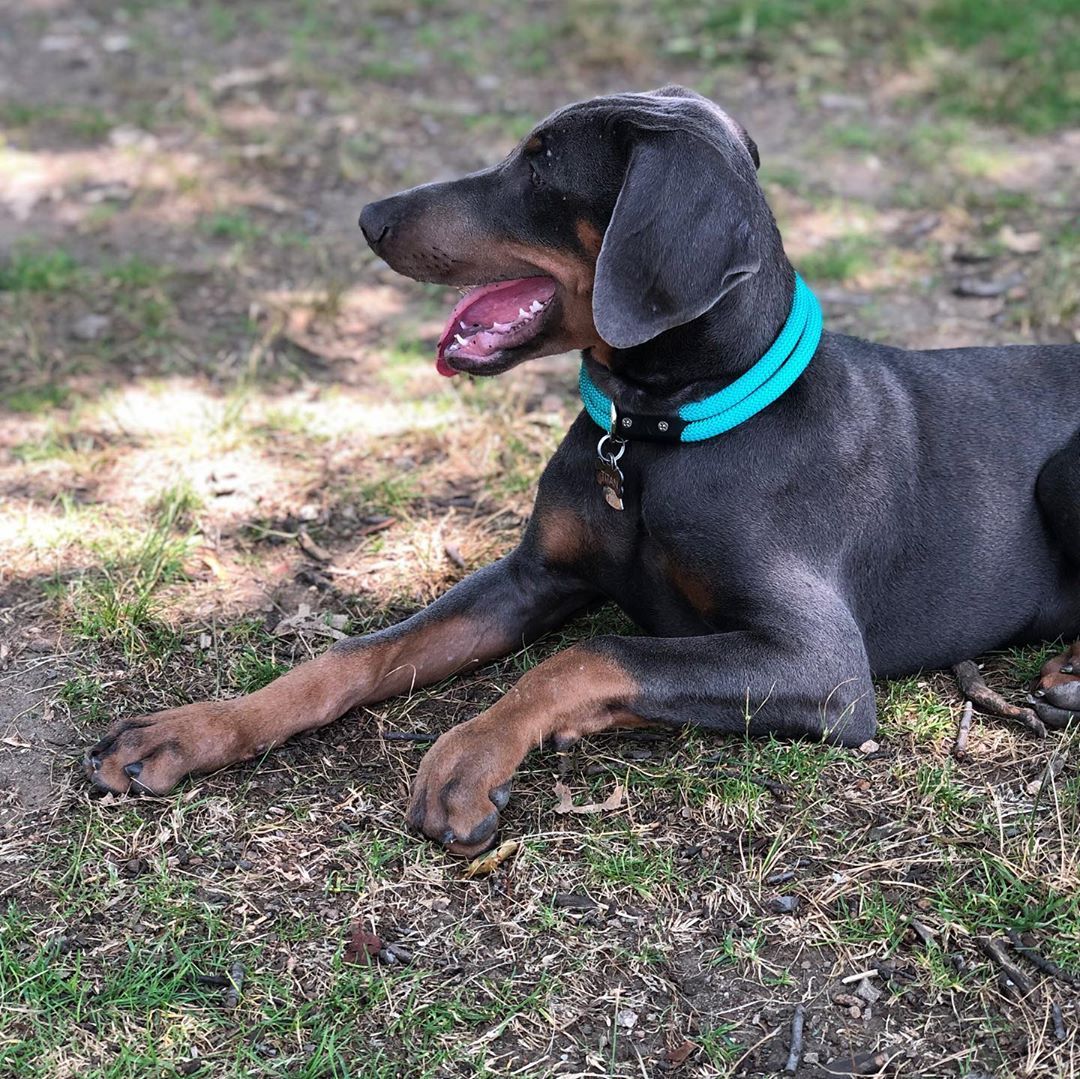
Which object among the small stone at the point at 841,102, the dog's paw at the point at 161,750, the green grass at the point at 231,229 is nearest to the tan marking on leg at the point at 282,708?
the dog's paw at the point at 161,750

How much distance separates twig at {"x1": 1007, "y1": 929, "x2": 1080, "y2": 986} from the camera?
282 centimetres

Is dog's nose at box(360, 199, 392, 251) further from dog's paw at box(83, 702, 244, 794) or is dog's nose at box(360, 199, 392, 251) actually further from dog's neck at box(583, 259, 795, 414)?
dog's paw at box(83, 702, 244, 794)

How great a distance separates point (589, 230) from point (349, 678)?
4.19 feet

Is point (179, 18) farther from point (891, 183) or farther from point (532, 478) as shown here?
point (532, 478)

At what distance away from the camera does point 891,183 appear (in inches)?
273

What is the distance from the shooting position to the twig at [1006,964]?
2820 mm

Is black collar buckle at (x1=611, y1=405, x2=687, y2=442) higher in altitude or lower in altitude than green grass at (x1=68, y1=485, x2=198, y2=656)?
higher

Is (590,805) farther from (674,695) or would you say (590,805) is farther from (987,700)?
(987,700)

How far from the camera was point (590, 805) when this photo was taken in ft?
10.8

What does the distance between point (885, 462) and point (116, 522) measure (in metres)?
2.41

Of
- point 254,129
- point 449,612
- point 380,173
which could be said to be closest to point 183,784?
point 449,612

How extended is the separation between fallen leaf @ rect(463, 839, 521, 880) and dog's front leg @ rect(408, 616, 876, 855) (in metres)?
0.10

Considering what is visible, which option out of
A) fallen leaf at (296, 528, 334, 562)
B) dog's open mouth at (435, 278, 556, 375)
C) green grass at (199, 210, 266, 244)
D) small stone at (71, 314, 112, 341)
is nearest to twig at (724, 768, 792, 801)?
dog's open mouth at (435, 278, 556, 375)

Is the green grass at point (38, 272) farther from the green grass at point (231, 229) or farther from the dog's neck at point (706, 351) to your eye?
the dog's neck at point (706, 351)
